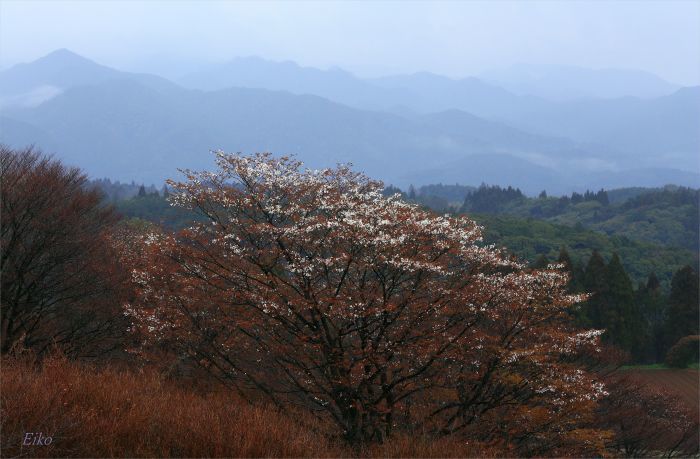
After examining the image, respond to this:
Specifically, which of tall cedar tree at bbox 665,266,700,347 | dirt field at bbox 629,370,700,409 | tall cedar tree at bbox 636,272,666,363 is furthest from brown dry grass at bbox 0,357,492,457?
tall cedar tree at bbox 665,266,700,347

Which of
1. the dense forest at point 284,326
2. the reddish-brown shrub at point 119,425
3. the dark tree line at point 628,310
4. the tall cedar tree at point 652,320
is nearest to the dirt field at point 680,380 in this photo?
the dark tree line at point 628,310

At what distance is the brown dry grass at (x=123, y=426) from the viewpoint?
8.55 metres

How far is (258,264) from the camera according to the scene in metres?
15.4

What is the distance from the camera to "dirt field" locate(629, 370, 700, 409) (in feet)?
203

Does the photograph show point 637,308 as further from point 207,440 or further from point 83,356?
point 207,440

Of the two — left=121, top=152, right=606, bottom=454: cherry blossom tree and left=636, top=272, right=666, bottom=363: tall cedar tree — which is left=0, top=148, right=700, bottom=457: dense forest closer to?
left=121, top=152, right=606, bottom=454: cherry blossom tree

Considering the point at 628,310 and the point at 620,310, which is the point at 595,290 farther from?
the point at 628,310

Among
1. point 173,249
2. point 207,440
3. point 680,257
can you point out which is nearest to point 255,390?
point 173,249

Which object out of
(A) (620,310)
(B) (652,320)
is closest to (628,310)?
(A) (620,310)

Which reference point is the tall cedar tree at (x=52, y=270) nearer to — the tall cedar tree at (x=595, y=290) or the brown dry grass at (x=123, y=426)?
the brown dry grass at (x=123, y=426)

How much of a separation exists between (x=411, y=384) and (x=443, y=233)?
4185 mm

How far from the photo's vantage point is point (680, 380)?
228 feet

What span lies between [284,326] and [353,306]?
7.32 ft

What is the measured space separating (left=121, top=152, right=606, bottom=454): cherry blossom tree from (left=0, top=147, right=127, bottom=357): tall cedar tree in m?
2.94
